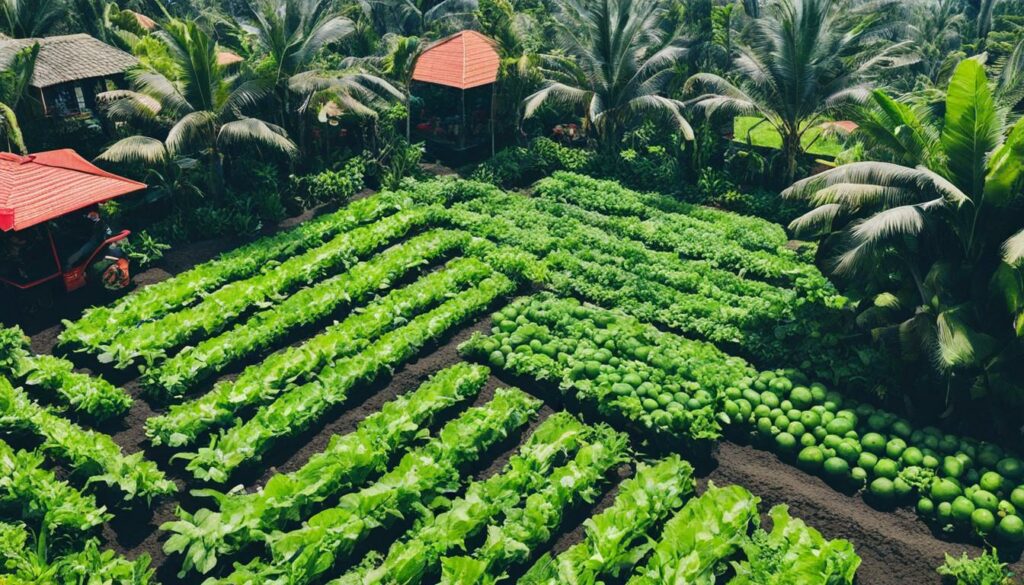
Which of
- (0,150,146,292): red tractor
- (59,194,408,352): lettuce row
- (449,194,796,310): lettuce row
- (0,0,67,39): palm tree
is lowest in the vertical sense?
(59,194,408,352): lettuce row

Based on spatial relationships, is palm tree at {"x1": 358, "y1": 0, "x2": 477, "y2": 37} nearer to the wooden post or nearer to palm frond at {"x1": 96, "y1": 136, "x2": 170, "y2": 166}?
the wooden post

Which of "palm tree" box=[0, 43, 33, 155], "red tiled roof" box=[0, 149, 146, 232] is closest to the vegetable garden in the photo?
"red tiled roof" box=[0, 149, 146, 232]

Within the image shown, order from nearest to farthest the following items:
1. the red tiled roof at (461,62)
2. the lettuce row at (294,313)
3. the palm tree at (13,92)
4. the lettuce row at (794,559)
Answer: the lettuce row at (794,559), the lettuce row at (294,313), the palm tree at (13,92), the red tiled roof at (461,62)

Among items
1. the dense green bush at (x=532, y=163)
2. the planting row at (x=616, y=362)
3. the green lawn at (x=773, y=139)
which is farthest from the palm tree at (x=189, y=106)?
the green lawn at (x=773, y=139)

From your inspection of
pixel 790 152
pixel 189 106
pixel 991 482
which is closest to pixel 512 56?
pixel 790 152

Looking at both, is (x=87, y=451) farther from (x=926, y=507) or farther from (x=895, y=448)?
(x=926, y=507)

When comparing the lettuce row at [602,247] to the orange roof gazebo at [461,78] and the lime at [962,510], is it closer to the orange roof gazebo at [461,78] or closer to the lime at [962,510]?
the orange roof gazebo at [461,78]

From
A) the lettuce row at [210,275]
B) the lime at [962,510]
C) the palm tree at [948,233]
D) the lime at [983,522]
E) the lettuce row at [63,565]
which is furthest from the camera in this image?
the lettuce row at [210,275]
